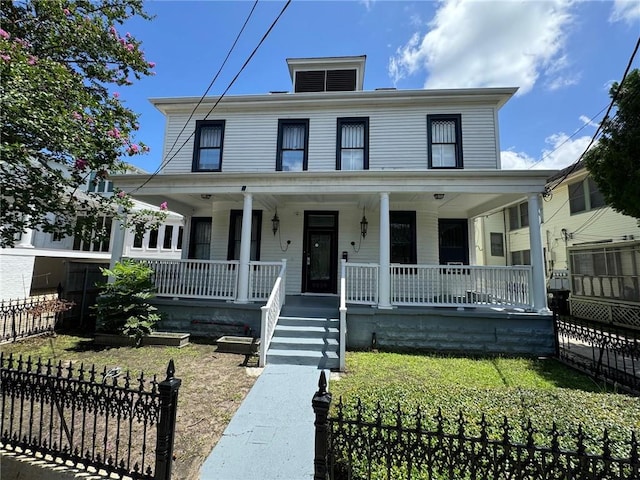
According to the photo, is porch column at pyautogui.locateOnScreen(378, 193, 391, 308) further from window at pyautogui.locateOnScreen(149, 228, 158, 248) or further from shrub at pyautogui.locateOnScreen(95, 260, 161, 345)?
window at pyautogui.locateOnScreen(149, 228, 158, 248)

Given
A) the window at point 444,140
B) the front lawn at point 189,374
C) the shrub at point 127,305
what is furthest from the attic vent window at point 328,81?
the front lawn at point 189,374

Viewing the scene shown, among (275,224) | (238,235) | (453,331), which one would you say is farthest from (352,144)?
(453,331)

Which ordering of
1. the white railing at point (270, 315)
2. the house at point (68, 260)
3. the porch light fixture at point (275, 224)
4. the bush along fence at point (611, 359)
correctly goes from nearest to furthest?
the bush along fence at point (611, 359) → the white railing at point (270, 315) → the house at point (68, 260) → the porch light fixture at point (275, 224)

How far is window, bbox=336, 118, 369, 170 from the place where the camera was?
10.0 meters

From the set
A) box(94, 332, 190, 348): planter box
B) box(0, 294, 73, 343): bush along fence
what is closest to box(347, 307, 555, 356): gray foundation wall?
box(94, 332, 190, 348): planter box

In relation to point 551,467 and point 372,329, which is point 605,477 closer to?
point 551,467

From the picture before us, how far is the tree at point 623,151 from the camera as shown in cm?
748

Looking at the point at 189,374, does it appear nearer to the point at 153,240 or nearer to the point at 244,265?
the point at 244,265

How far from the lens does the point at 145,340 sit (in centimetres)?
737

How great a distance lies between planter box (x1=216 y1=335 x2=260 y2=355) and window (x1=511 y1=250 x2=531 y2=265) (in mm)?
17661

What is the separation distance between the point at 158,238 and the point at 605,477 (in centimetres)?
2201

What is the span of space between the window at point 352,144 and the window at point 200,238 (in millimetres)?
5473

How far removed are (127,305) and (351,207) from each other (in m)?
7.17

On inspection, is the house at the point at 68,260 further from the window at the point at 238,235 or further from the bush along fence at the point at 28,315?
the window at the point at 238,235
